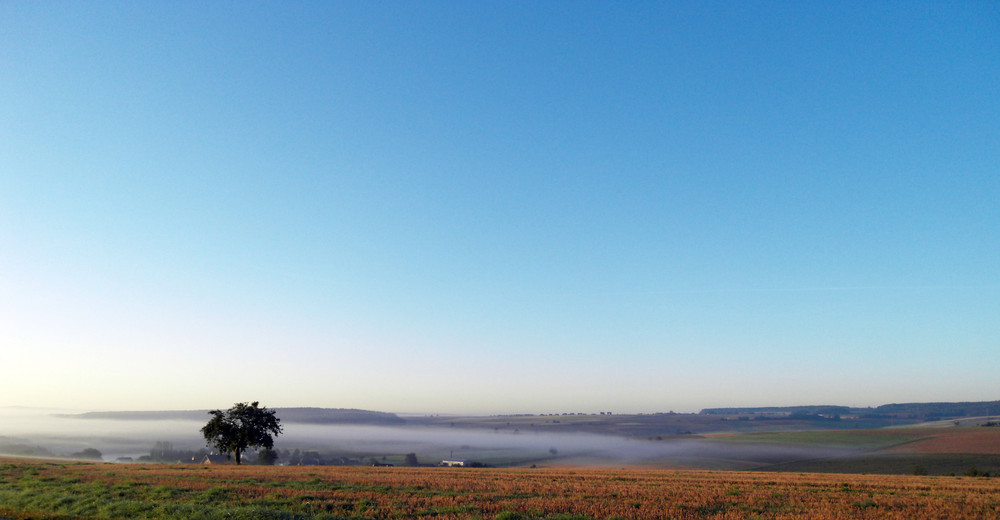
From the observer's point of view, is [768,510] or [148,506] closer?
[148,506]

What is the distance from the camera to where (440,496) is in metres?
25.7

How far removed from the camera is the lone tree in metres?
68.7

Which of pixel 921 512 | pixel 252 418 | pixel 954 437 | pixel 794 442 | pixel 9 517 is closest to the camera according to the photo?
pixel 9 517

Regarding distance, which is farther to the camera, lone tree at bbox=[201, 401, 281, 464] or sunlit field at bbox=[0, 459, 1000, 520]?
lone tree at bbox=[201, 401, 281, 464]

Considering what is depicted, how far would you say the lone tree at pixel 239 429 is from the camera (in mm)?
68688

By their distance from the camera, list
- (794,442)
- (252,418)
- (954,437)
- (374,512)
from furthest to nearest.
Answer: (794,442), (954,437), (252,418), (374,512)

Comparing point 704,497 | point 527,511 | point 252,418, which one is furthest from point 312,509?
point 252,418

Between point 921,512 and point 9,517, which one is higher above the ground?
point 9,517

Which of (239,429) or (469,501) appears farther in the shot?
(239,429)

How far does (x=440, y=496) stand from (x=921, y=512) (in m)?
20.8

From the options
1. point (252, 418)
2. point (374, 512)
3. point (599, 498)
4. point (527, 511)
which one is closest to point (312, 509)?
point (374, 512)

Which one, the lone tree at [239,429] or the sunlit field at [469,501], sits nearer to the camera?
the sunlit field at [469,501]

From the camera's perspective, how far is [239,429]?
69.2m

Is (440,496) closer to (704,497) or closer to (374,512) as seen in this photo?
(374,512)
